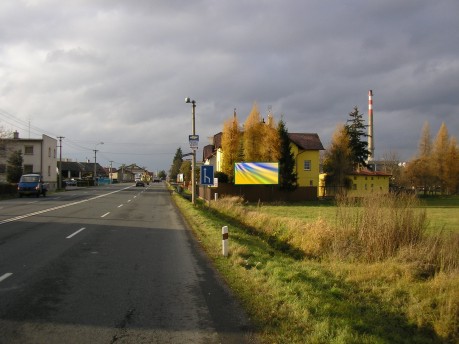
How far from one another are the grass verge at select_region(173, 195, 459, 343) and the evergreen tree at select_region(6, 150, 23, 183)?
5475 cm

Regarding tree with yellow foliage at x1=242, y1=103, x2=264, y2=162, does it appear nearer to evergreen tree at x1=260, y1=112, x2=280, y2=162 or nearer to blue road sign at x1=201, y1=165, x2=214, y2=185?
evergreen tree at x1=260, y1=112, x2=280, y2=162

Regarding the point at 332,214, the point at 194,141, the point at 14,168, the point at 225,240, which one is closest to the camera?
the point at 225,240

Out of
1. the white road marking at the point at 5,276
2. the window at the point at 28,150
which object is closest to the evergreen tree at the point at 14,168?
the window at the point at 28,150

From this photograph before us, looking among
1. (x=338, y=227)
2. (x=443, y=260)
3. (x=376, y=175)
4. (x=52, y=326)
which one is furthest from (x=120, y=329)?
(x=376, y=175)

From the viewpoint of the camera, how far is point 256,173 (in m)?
43.5

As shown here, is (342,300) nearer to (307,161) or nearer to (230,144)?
(230,144)

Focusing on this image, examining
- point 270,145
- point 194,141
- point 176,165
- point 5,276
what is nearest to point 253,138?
point 270,145

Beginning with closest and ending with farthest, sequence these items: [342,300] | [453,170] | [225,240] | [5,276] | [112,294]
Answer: [342,300], [112,294], [5,276], [225,240], [453,170]

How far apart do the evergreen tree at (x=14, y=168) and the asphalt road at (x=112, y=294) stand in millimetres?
48956

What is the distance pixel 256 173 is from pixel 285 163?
18.5ft

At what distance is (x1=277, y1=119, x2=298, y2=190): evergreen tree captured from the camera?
47.5 metres

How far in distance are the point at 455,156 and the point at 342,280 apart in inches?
3026

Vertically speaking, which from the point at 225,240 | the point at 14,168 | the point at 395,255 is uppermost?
the point at 14,168

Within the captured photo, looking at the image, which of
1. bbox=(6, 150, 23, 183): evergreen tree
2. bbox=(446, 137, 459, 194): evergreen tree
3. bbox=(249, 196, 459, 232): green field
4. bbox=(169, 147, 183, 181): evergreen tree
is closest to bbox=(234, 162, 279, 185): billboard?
bbox=(249, 196, 459, 232): green field
